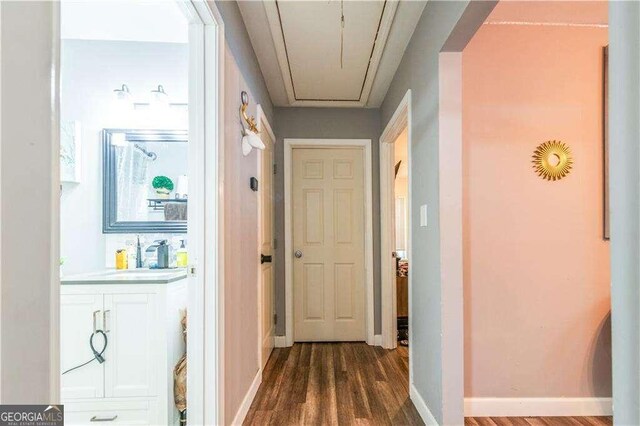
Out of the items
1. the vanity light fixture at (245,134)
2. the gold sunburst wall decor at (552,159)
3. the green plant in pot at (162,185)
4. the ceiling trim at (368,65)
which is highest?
the ceiling trim at (368,65)

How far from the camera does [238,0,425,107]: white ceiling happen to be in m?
1.81

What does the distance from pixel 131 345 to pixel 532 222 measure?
2439 millimetres

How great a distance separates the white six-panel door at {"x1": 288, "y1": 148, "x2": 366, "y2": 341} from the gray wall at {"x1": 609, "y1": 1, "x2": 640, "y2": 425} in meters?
2.65

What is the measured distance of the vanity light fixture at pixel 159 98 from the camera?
2.30 metres

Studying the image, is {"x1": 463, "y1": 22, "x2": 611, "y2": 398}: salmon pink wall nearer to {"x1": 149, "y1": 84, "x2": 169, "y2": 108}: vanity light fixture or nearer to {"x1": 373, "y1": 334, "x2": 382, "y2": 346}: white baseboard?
{"x1": 373, "y1": 334, "x2": 382, "y2": 346}: white baseboard

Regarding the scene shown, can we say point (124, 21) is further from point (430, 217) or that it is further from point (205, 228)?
point (430, 217)

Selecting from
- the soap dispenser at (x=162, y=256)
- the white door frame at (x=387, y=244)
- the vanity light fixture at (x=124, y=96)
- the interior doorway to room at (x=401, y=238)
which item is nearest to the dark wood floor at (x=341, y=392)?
the white door frame at (x=387, y=244)

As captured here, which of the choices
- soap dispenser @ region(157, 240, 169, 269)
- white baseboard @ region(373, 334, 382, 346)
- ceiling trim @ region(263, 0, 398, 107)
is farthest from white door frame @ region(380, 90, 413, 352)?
soap dispenser @ region(157, 240, 169, 269)

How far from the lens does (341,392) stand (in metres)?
2.14

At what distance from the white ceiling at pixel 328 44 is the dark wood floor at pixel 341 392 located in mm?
2385

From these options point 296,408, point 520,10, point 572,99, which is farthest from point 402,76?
point 296,408

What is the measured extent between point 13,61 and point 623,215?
106 cm

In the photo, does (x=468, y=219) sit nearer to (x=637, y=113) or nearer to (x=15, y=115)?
(x=637, y=113)

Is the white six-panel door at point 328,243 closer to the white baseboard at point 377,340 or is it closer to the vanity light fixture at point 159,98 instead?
the white baseboard at point 377,340
